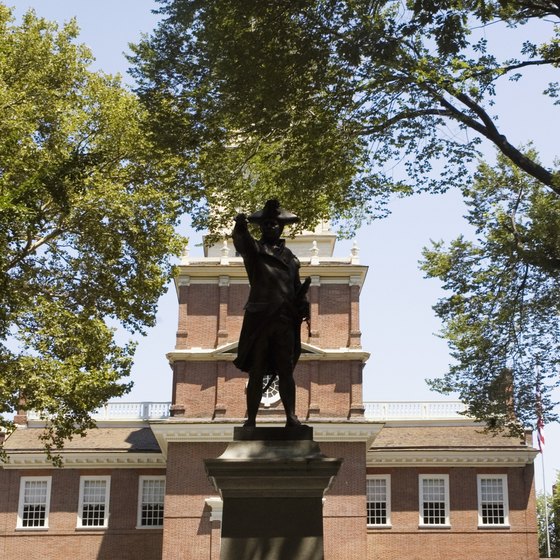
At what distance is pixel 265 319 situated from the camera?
10656 millimetres

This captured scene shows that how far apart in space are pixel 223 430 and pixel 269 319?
26719mm

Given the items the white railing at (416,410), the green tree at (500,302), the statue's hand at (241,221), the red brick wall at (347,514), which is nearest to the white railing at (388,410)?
the white railing at (416,410)

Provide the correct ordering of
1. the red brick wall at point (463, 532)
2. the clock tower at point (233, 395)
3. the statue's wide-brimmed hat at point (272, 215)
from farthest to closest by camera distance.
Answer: the red brick wall at point (463, 532), the clock tower at point (233, 395), the statue's wide-brimmed hat at point (272, 215)

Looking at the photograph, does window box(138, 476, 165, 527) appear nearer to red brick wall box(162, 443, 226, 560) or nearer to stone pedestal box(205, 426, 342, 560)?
red brick wall box(162, 443, 226, 560)

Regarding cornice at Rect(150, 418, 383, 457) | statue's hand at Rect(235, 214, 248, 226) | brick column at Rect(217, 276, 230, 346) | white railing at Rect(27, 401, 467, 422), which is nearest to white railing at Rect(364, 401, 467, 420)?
white railing at Rect(27, 401, 467, 422)

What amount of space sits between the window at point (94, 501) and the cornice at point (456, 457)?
35.5 ft

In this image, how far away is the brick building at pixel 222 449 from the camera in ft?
121

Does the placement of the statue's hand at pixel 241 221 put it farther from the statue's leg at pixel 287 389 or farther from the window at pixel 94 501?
the window at pixel 94 501

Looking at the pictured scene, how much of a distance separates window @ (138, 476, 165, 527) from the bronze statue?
31297 mm

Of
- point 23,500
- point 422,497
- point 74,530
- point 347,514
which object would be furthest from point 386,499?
point 23,500

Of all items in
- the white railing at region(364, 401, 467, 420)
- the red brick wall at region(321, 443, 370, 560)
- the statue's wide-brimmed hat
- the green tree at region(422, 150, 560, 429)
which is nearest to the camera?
the statue's wide-brimmed hat

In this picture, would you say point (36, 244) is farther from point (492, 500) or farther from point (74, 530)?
point (492, 500)

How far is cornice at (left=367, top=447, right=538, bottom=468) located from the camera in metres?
40.8

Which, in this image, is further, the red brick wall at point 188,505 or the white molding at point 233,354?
the white molding at point 233,354
